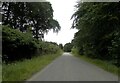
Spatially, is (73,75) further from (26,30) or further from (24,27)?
(24,27)

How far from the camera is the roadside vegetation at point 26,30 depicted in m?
22.9

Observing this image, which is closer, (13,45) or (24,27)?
(13,45)

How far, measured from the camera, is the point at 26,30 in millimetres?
39375

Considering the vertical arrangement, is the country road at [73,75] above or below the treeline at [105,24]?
below

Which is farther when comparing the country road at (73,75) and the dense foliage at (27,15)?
the dense foliage at (27,15)

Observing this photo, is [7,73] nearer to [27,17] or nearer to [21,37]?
[21,37]

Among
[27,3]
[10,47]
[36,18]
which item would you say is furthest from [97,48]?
[36,18]

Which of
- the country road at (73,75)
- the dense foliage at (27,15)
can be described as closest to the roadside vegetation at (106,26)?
the country road at (73,75)

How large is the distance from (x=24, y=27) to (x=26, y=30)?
458 centimetres

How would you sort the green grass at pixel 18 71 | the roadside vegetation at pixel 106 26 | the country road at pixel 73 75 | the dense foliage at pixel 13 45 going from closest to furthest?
the green grass at pixel 18 71
the country road at pixel 73 75
the roadside vegetation at pixel 106 26
the dense foliage at pixel 13 45

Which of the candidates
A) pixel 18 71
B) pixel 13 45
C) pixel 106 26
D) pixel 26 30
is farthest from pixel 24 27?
pixel 18 71

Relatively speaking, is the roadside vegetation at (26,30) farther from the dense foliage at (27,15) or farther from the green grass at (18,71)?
the green grass at (18,71)

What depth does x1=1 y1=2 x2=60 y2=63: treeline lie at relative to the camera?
23.0m

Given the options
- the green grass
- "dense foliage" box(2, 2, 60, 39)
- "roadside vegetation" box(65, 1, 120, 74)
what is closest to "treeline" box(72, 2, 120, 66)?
"roadside vegetation" box(65, 1, 120, 74)
